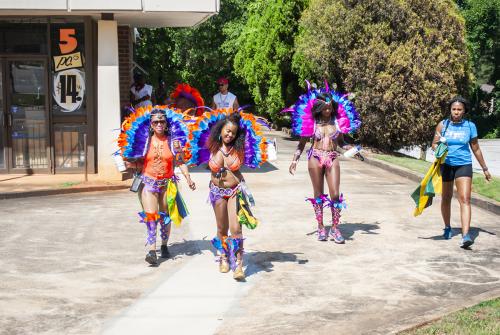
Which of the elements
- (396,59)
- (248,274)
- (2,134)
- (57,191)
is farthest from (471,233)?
(396,59)

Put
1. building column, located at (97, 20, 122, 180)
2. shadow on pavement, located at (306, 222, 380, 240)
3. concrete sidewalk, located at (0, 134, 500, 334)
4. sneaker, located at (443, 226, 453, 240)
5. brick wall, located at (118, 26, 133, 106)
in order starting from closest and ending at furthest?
concrete sidewalk, located at (0, 134, 500, 334) → sneaker, located at (443, 226, 453, 240) → shadow on pavement, located at (306, 222, 380, 240) → building column, located at (97, 20, 122, 180) → brick wall, located at (118, 26, 133, 106)

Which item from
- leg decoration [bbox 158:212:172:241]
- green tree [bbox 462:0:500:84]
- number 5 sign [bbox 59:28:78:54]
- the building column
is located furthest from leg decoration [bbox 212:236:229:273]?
green tree [bbox 462:0:500:84]

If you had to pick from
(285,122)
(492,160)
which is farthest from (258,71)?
(492,160)

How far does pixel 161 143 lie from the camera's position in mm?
8344

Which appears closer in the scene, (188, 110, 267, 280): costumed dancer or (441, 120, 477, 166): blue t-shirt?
(188, 110, 267, 280): costumed dancer

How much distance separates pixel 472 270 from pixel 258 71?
74.7 feet

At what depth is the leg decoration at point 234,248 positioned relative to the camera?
24.8 ft

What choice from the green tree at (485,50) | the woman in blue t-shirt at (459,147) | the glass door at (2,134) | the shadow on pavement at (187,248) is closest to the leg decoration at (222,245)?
the shadow on pavement at (187,248)

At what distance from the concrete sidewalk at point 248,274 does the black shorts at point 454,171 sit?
0.88 m

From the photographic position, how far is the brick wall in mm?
16719

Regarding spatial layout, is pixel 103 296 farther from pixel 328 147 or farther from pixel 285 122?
pixel 285 122

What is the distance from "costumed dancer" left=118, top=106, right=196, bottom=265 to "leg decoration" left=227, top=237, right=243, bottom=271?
916 mm

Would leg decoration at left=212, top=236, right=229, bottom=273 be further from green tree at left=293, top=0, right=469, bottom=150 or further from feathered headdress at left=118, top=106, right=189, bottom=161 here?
green tree at left=293, top=0, right=469, bottom=150

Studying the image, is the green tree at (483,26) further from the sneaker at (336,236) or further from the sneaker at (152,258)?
the sneaker at (152,258)
